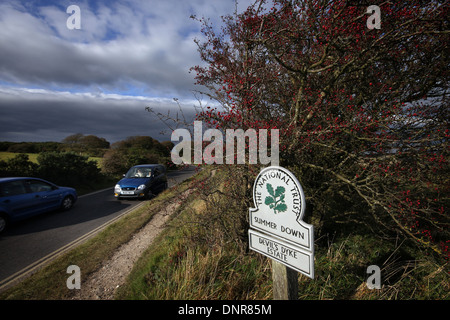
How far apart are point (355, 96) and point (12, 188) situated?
10902mm

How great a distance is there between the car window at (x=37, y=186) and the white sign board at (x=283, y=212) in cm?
892

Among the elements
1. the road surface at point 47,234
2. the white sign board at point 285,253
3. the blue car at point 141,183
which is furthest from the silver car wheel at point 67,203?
the white sign board at point 285,253

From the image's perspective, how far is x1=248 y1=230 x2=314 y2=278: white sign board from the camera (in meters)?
1.80

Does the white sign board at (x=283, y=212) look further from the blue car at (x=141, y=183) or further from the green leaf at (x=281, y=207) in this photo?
the blue car at (x=141, y=183)

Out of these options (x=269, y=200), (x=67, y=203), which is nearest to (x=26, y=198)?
(x=67, y=203)

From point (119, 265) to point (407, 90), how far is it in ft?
25.1

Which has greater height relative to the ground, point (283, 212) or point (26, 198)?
point (283, 212)

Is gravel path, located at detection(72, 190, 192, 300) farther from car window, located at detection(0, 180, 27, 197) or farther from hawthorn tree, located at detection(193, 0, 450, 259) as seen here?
car window, located at detection(0, 180, 27, 197)

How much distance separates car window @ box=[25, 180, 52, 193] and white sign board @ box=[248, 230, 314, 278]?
8903 millimetres

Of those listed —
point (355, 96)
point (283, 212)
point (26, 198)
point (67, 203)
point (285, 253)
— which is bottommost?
point (67, 203)

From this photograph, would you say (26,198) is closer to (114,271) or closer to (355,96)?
(114,271)

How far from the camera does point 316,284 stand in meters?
3.54

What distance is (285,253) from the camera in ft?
6.53
